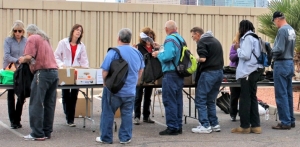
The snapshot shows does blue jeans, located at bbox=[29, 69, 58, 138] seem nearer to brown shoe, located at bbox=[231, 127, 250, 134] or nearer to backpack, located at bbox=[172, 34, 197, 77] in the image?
backpack, located at bbox=[172, 34, 197, 77]

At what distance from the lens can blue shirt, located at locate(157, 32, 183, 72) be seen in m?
8.88

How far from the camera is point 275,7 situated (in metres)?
15.0

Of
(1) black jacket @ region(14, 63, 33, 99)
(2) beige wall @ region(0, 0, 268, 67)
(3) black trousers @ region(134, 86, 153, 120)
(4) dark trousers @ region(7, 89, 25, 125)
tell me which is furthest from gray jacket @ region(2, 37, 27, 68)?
(2) beige wall @ region(0, 0, 268, 67)

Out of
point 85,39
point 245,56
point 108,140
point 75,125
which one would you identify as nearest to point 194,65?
point 245,56

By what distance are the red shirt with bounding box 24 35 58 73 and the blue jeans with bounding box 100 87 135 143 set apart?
0.99 metres

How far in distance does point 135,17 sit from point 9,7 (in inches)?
148

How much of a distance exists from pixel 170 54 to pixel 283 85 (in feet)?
7.78

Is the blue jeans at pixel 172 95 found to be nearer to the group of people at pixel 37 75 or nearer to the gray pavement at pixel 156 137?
the gray pavement at pixel 156 137

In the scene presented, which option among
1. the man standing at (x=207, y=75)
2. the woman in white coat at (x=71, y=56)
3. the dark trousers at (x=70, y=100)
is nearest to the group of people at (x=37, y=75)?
the woman in white coat at (x=71, y=56)

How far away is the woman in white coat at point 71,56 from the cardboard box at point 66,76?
2.79 feet

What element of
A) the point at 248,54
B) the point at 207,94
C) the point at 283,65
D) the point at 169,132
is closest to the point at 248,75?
the point at 248,54

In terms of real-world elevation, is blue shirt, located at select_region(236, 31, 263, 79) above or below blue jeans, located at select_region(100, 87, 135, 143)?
above

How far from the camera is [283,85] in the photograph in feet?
32.4

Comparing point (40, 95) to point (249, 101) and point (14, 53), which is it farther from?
point (249, 101)
